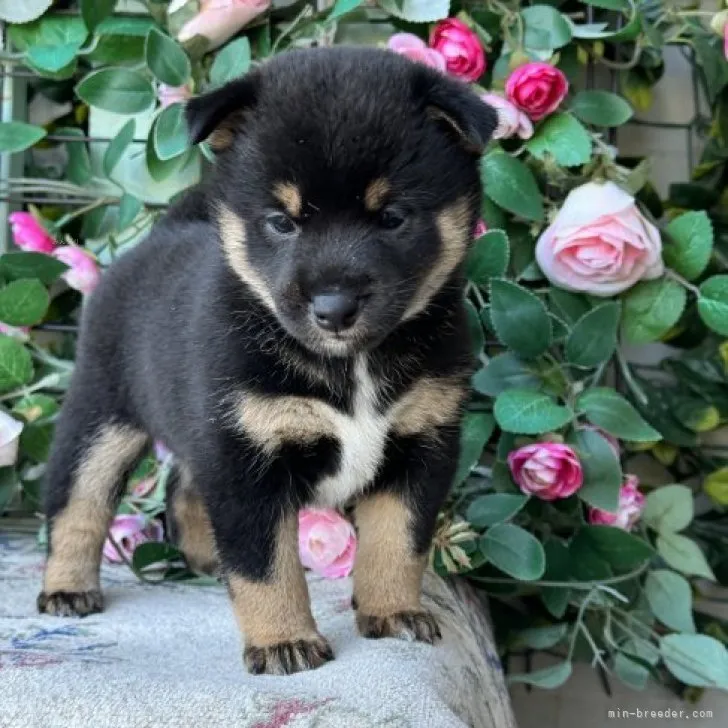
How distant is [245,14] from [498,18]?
1.94 feet

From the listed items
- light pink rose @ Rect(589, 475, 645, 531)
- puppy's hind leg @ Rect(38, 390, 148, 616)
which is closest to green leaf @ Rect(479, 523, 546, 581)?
light pink rose @ Rect(589, 475, 645, 531)

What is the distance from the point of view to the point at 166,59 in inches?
94.9

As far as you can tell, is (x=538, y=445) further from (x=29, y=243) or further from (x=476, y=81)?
(x=29, y=243)

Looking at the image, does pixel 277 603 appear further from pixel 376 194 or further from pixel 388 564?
pixel 376 194

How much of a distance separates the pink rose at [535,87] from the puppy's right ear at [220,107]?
84 centimetres

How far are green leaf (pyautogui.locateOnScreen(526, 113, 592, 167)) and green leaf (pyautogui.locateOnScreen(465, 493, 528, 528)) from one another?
747mm

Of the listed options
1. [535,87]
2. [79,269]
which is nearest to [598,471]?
[535,87]

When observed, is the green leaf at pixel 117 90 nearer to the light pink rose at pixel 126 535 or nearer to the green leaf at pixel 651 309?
the light pink rose at pixel 126 535

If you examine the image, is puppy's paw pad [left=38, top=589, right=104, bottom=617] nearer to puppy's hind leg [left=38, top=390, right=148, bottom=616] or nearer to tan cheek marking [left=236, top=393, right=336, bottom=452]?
puppy's hind leg [left=38, top=390, right=148, bottom=616]

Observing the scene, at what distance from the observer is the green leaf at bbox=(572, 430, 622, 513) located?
2.28 m

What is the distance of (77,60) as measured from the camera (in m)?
2.63

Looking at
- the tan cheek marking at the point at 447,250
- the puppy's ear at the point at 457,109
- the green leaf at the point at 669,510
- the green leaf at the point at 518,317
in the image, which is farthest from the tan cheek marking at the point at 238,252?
the green leaf at the point at 669,510

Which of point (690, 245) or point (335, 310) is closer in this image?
point (335, 310)

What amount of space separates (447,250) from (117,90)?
1.17m
